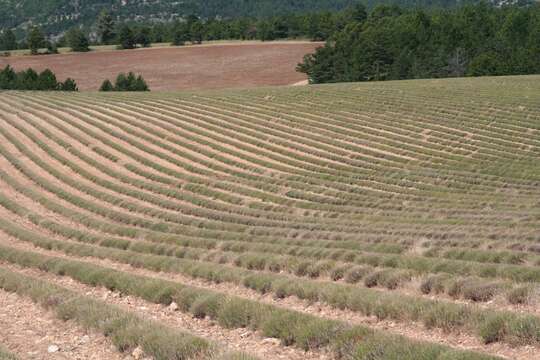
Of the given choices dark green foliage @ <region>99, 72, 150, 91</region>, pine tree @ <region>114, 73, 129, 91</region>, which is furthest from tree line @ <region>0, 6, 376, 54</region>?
pine tree @ <region>114, 73, 129, 91</region>

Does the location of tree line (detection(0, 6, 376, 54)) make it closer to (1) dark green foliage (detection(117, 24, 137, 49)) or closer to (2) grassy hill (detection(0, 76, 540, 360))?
(1) dark green foliage (detection(117, 24, 137, 49))

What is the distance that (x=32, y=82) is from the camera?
83000mm

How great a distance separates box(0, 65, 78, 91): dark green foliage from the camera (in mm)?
82562

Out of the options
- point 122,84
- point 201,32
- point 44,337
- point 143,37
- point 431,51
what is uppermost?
point 201,32

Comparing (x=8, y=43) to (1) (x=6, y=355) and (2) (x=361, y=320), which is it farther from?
(2) (x=361, y=320)

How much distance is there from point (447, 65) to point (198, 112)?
42.8 meters

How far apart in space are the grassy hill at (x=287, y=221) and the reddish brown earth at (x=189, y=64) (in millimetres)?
33629

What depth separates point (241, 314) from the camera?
10.3m

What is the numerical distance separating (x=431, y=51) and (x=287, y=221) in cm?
6892

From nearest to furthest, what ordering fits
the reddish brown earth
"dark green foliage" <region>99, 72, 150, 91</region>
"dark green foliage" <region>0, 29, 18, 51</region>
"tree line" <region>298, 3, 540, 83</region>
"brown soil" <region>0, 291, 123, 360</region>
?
"brown soil" <region>0, 291, 123, 360</region>, "tree line" <region>298, 3, 540, 83</region>, "dark green foliage" <region>99, 72, 150, 91</region>, the reddish brown earth, "dark green foliage" <region>0, 29, 18, 51</region>

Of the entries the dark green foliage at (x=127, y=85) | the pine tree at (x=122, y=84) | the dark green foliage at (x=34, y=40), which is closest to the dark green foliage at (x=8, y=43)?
the dark green foliage at (x=34, y=40)

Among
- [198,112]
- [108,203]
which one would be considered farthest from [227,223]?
[198,112]

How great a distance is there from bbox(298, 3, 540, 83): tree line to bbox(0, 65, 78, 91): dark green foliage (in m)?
30.4

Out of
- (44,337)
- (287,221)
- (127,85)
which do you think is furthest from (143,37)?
(44,337)
